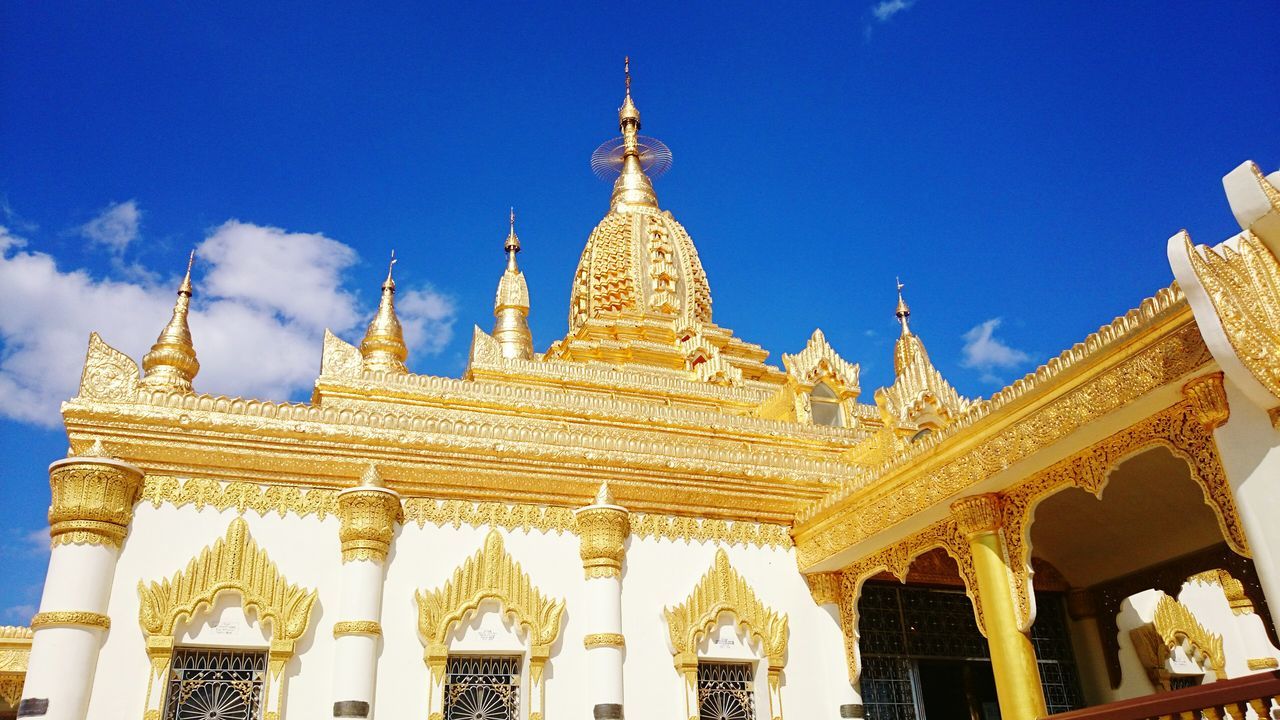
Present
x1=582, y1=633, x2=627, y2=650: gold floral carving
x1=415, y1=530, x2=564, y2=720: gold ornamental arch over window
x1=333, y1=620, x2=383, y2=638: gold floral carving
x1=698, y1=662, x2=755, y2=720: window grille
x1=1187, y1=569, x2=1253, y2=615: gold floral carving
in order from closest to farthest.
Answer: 1. x1=333, y1=620, x2=383, y2=638: gold floral carving
2. x1=415, y1=530, x2=564, y2=720: gold ornamental arch over window
3. x1=582, y1=633, x2=627, y2=650: gold floral carving
4. x1=698, y1=662, x2=755, y2=720: window grille
5. x1=1187, y1=569, x2=1253, y2=615: gold floral carving

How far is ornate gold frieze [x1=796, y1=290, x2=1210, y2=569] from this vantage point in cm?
654

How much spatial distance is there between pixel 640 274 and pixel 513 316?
3601 mm

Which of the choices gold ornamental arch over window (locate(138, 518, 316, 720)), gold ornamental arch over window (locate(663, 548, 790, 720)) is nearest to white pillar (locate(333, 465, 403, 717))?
gold ornamental arch over window (locate(138, 518, 316, 720))

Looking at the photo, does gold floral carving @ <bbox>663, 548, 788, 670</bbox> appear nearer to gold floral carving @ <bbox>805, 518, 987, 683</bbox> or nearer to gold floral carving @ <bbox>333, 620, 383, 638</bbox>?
gold floral carving @ <bbox>805, 518, 987, 683</bbox>

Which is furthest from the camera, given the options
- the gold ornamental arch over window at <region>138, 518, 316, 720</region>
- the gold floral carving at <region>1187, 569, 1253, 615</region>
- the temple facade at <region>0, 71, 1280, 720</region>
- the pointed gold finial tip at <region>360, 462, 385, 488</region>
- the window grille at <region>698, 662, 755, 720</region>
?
Answer: the gold floral carving at <region>1187, 569, 1253, 615</region>

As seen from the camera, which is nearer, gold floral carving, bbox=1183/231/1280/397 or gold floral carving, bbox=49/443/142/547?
gold floral carving, bbox=1183/231/1280/397

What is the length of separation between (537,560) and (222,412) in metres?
3.30

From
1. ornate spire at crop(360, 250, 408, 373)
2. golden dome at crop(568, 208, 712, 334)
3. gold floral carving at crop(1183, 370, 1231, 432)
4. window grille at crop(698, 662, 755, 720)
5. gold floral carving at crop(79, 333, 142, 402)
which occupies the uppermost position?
golden dome at crop(568, 208, 712, 334)

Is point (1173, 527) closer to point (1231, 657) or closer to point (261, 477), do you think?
point (1231, 657)

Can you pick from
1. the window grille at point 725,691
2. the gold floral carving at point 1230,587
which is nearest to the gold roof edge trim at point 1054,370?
the window grille at point 725,691

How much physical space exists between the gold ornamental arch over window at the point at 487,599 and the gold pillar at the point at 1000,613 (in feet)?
12.9

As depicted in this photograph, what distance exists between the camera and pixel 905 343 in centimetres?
1869

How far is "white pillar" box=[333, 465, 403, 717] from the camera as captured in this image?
Result: 845 centimetres

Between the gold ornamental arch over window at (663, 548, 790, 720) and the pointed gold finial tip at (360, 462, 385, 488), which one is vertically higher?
the pointed gold finial tip at (360, 462, 385, 488)
